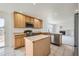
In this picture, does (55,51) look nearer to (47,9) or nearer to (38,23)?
(38,23)

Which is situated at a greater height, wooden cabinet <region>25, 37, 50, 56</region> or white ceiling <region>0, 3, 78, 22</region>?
white ceiling <region>0, 3, 78, 22</region>

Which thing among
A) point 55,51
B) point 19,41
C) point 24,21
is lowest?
point 55,51

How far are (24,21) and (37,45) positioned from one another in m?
0.60

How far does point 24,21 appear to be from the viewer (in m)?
2.40

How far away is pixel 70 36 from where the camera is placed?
2342 mm

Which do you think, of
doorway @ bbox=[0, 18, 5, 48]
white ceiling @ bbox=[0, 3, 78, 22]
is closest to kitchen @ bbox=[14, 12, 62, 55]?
white ceiling @ bbox=[0, 3, 78, 22]

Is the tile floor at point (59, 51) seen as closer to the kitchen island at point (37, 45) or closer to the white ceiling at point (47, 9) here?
the kitchen island at point (37, 45)

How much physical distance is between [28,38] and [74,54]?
1044 millimetres

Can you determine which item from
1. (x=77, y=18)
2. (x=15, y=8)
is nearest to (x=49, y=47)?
(x=77, y=18)

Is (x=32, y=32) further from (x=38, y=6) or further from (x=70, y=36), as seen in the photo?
(x=70, y=36)

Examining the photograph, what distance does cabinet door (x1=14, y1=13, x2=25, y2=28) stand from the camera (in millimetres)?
2287

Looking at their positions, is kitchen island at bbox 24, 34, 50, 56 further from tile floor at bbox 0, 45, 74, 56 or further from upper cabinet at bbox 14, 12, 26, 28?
upper cabinet at bbox 14, 12, 26, 28

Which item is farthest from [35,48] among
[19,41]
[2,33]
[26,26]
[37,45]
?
[2,33]

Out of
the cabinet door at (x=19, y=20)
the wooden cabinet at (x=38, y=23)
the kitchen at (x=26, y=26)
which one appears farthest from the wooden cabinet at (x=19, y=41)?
the wooden cabinet at (x=38, y=23)
